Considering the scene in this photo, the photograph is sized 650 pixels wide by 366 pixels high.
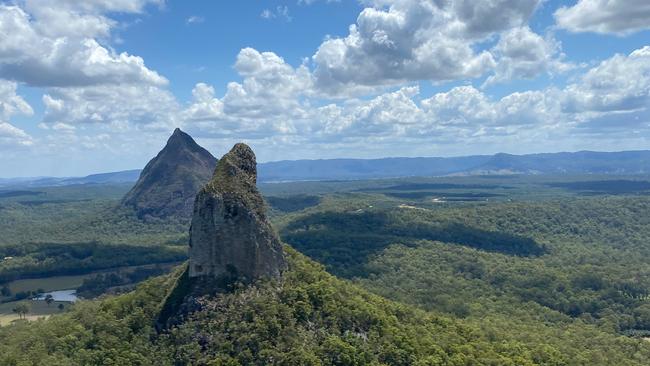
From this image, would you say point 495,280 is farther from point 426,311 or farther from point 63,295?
point 63,295

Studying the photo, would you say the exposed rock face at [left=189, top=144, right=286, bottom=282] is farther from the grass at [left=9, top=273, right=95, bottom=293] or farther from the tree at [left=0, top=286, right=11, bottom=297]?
the grass at [left=9, top=273, right=95, bottom=293]

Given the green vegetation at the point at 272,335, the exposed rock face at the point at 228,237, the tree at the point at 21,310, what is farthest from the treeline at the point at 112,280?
the exposed rock face at the point at 228,237

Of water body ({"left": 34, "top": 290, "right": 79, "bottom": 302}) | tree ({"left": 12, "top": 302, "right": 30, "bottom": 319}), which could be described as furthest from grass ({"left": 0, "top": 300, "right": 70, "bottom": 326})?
water body ({"left": 34, "top": 290, "right": 79, "bottom": 302})

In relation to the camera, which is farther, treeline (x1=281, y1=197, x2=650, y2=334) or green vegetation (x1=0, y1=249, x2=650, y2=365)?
treeline (x1=281, y1=197, x2=650, y2=334)

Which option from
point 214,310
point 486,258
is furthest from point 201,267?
point 486,258

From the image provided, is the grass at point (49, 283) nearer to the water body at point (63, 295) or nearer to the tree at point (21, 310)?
the water body at point (63, 295)

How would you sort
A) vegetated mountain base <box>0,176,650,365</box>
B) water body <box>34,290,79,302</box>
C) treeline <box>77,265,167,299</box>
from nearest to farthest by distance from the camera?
vegetated mountain base <box>0,176,650,365</box>, water body <box>34,290,79,302</box>, treeline <box>77,265,167,299</box>
